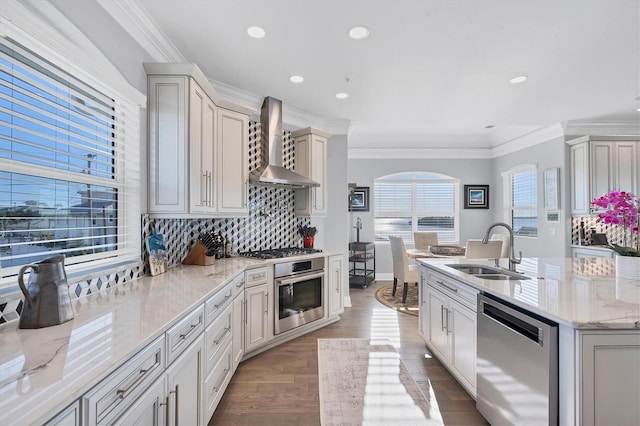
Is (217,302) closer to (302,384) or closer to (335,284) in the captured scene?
(302,384)

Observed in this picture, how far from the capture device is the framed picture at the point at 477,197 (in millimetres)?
6395

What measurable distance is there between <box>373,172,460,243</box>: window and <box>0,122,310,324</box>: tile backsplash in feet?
9.13

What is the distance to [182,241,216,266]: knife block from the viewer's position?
105 inches

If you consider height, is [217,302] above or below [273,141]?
below

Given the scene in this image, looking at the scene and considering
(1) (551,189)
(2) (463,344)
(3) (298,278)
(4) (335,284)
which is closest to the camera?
(2) (463,344)

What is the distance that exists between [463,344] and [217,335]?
1.74m

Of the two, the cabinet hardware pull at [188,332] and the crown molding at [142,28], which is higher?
the crown molding at [142,28]

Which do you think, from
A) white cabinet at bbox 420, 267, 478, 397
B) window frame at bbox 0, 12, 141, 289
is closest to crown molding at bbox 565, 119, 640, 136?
white cabinet at bbox 420, 267, 478, 397

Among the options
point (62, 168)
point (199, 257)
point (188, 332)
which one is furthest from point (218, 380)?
point (62, 168)

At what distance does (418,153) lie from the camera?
20.8ft

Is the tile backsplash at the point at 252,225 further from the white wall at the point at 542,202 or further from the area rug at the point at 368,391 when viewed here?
the white wall at the point at 542,202

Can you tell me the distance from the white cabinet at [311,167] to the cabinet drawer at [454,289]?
5.65 ft

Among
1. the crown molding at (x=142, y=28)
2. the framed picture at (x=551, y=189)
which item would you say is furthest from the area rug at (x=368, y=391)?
the framed picture at (x=551, y=189)

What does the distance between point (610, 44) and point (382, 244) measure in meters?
4.53
